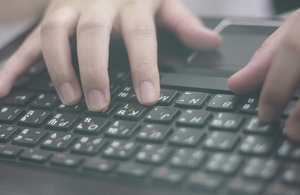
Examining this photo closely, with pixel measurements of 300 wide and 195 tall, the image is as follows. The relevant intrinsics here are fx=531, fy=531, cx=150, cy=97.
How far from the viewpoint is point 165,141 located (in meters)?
0.40

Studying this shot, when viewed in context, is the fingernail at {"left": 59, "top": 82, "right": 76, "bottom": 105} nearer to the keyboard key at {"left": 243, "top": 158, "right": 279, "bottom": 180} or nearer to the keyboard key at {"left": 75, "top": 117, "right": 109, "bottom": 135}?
the keyboard key at {"left": 75, "top": 117, "right": 109, "bottom": 135}

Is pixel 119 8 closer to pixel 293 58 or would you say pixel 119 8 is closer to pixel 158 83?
Result: pixel 158 83

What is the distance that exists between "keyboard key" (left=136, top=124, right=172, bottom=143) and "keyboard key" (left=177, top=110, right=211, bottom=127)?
1 cm

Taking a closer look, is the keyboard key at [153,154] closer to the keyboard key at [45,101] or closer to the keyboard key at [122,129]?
the keyboard key at [122,129]

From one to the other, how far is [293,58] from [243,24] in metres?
0.22

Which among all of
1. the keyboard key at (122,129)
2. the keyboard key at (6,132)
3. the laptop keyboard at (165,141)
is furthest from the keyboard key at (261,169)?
the keyboard key at (6,132)

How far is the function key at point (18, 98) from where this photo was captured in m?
0.50

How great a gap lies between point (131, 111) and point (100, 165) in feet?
0.25

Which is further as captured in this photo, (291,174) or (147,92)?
(147,92)

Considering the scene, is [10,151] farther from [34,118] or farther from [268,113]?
[268,113]

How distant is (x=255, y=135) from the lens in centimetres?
39

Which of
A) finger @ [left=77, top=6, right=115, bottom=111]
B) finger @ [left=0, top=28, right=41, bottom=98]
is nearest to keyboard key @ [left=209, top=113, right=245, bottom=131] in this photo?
finger @ [left=77, top=6, right=115, bottom=111]

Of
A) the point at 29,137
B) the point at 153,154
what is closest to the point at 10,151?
the point at 29,137

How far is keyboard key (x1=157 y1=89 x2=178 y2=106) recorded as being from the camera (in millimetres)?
455
